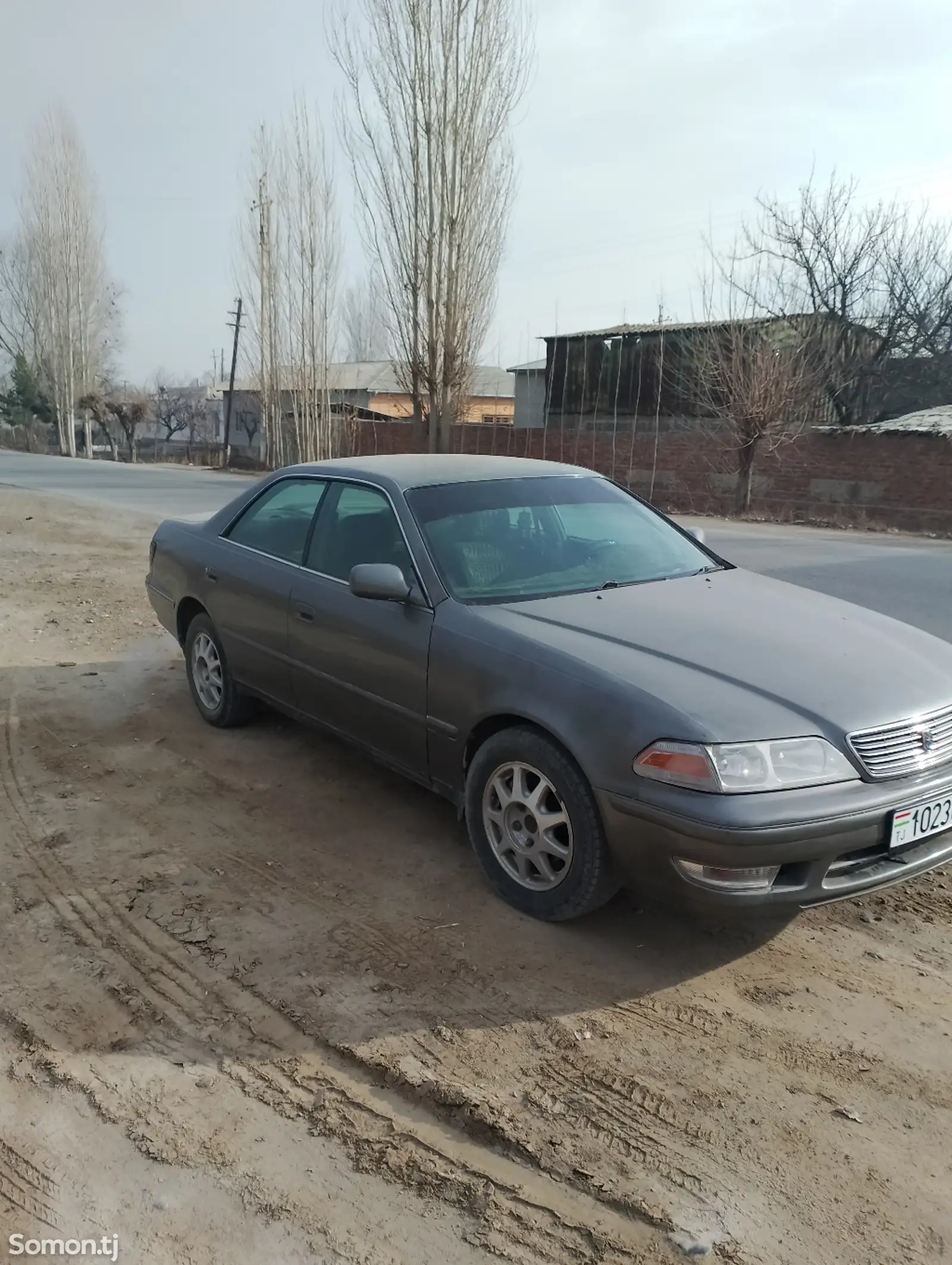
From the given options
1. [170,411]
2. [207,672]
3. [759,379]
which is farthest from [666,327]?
[170,411]

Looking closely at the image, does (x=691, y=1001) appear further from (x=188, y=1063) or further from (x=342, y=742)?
(x=342, y=742)

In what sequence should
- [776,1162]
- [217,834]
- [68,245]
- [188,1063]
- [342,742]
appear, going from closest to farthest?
[776,1162], [188,1063], [217,834], [342,742], [68,245]

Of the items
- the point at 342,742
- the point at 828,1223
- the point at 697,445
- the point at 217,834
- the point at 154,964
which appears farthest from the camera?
the point at 697,445

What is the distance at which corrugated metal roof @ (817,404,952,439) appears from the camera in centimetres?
1956

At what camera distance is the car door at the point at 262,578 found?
15.1 ft

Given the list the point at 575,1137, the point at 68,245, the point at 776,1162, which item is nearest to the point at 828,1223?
the point at 776,1162

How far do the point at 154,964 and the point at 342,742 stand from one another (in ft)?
4.82

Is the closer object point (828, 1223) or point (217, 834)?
point (828, 1223)

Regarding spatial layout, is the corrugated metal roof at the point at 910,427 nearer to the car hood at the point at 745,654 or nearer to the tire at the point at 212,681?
the car hood at the point at 745,654

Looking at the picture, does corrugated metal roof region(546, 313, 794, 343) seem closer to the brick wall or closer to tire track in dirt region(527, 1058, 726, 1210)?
the brick wall

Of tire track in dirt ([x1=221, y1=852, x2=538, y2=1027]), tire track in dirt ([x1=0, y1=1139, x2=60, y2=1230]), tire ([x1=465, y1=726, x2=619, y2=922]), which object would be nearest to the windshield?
tire ([x1=465, y1=726, x2=619, y2=922])

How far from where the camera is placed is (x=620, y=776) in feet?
9.50

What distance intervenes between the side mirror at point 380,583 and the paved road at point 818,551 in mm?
5114

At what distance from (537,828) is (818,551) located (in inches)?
425
